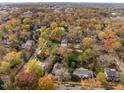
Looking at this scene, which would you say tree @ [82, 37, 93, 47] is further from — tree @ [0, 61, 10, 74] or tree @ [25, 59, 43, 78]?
tree @ [0, 61, 10, 74]

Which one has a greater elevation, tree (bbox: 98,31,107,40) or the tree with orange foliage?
tree (bbox: 98,31,107,40)

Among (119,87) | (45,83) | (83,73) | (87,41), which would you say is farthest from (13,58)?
(119,87)

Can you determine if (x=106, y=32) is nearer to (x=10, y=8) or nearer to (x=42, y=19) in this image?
(x=42, y=19)

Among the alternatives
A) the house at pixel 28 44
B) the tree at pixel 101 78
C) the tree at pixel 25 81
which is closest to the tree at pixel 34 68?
the tree at pixel 25 81

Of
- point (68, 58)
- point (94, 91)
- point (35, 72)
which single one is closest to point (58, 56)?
point (68, 58)

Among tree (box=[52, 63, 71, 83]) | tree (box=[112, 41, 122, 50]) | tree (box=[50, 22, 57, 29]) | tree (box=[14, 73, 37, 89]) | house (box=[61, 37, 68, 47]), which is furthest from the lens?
tree (box=[50, 22, 57, 29])

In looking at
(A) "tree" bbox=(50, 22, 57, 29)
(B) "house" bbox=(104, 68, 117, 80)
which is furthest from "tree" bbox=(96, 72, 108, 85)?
(A) "tree" bbox=(50, 22, 57, 29)
